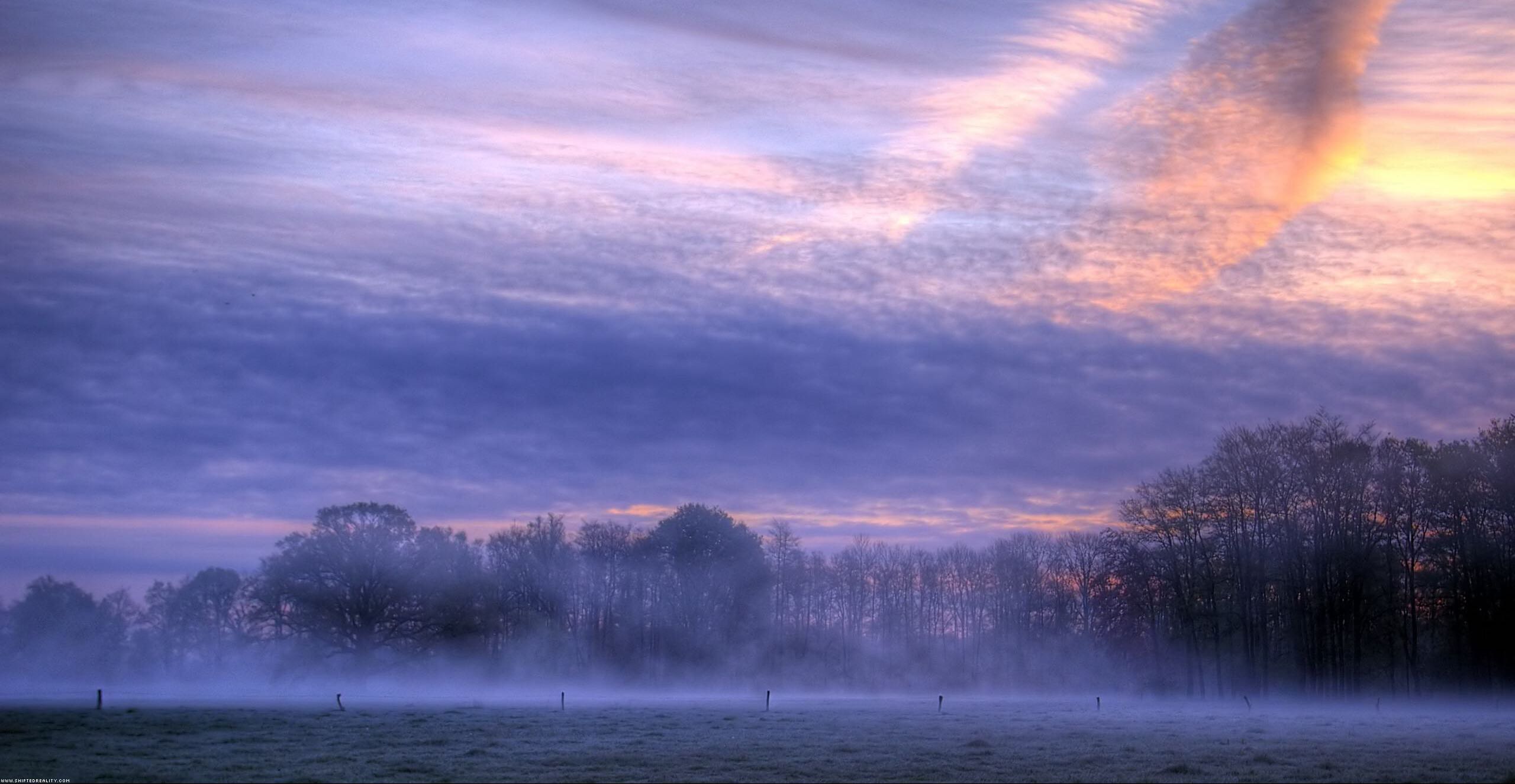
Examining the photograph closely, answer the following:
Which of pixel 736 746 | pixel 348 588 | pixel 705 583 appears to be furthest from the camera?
pixel 705 583

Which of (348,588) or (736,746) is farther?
(348,588)

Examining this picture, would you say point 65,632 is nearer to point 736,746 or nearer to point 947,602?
point 947,602

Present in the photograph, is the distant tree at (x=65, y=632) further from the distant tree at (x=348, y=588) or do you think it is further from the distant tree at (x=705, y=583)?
the distant tree at (x=705, y=583)

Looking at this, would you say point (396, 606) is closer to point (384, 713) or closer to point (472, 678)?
point (472, 678)

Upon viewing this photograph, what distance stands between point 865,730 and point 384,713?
75.2 ft

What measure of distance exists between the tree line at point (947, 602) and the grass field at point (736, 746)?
23.6 m

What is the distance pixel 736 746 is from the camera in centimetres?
3441

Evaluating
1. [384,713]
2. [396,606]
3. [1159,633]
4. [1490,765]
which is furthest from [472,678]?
[1490,765]

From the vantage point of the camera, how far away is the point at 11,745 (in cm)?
3381

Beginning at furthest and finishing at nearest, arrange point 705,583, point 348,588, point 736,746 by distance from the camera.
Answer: point 705,583 < point 348,588 < point 736,746

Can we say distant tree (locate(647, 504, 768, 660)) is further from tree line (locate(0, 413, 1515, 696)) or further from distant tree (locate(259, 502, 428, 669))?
distant tree (locate(259, 502, 428, 669))

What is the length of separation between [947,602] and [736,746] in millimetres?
86921

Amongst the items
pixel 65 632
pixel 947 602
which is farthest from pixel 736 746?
pixel 65 632

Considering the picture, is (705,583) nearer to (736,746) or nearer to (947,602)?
(947,602)
